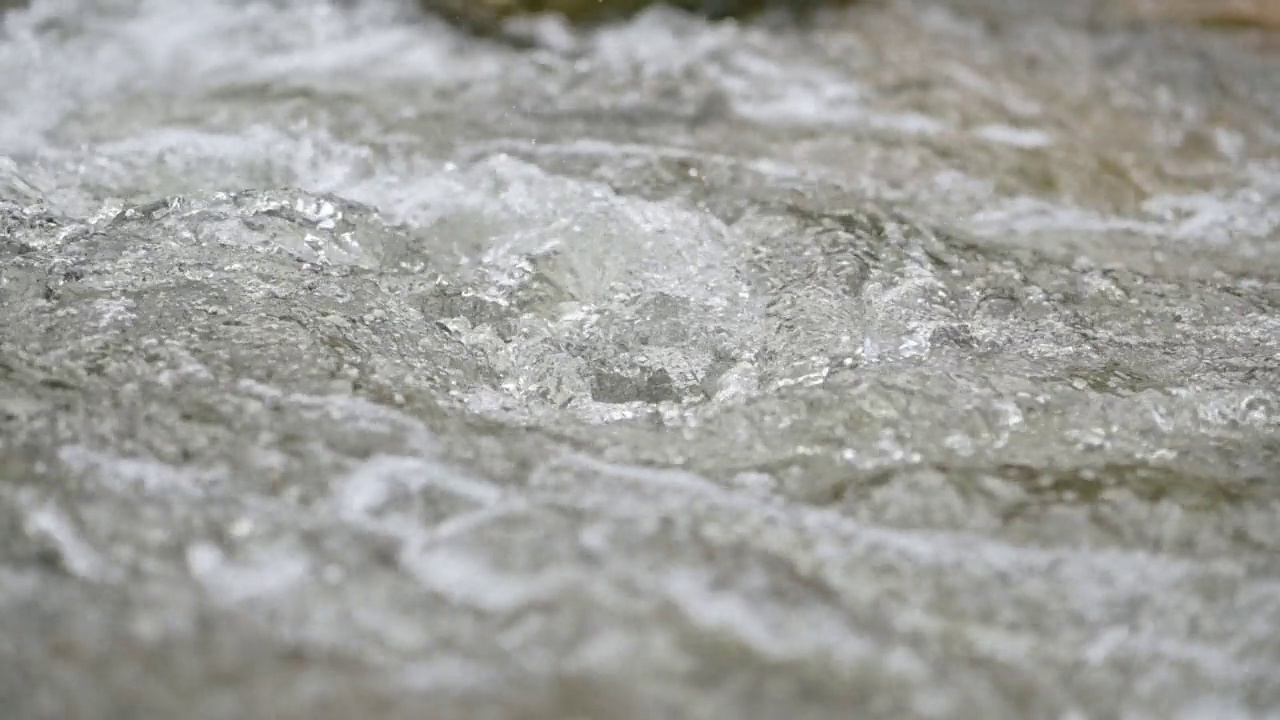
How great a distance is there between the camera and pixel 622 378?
5.02 ft

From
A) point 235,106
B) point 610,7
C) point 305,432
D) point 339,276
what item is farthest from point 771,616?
point 610,7

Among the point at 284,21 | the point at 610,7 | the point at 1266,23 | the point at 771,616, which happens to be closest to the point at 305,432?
the point at 771,616

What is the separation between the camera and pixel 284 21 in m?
2.42

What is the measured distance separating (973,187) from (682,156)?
561 millimetres

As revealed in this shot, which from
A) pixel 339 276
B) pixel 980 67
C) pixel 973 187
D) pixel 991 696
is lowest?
pixel 991 696

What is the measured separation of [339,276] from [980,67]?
5.09 ft

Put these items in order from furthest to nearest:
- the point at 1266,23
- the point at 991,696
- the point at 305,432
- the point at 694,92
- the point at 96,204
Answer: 1. the point at 1266,23
2. the point at 694,92
3. the point at 96,204
4. the point at 305,432
5. the point at 991,696

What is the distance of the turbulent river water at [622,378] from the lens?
1.12 metres

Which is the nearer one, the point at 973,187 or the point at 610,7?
the point at 973,187

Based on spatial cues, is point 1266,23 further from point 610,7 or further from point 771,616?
point 771,616

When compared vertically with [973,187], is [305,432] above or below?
below

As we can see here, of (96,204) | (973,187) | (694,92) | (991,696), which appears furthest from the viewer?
(694,92)

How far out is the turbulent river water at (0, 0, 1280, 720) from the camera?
1.12 m

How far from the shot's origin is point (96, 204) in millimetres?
1792
